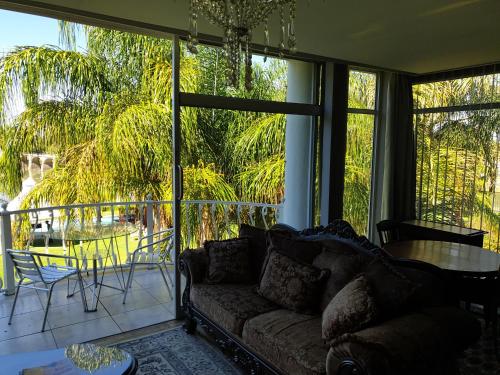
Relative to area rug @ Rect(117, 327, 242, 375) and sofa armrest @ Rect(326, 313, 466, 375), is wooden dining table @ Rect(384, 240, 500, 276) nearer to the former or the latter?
sofa armrest @ Rect(326, 313, 466, 375)

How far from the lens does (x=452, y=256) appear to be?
10.1 feet

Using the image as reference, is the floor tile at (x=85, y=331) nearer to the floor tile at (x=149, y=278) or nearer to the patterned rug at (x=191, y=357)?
the patterned rug at (x=191, y=357)

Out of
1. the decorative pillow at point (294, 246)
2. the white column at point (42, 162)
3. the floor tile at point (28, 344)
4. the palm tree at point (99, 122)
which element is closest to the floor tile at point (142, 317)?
the floor tile at point (28, 344)

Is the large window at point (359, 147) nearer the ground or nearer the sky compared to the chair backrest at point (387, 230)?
nearer the sky

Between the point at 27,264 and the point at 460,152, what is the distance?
472 centimetres

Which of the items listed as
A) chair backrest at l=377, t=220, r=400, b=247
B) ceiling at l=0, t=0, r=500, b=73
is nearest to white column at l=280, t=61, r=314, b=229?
ceiling at l=0, t=0, r=500, b=73

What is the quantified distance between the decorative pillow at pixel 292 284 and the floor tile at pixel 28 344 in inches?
67.2

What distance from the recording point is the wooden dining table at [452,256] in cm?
274

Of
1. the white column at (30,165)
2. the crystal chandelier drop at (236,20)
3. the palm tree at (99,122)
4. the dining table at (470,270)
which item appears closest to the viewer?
the crystal chandelier drop at (236,20)

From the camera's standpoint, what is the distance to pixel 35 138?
564cm

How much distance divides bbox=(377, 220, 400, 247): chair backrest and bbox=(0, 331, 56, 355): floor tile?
131 inches

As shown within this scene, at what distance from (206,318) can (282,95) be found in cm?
326

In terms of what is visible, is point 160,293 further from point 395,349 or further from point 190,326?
point 395,349

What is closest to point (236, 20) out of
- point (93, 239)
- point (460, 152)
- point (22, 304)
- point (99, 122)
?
point (93, 239)
